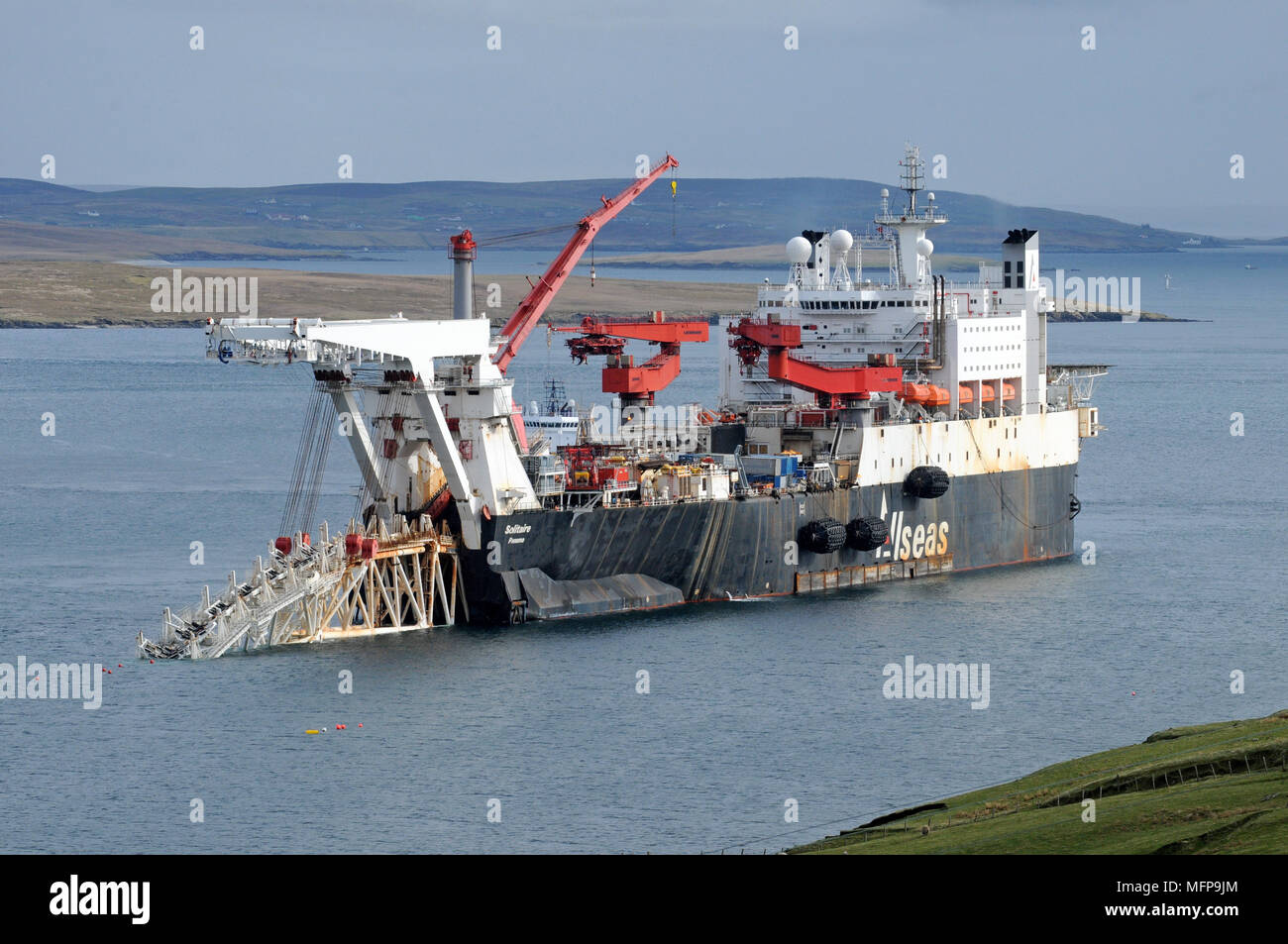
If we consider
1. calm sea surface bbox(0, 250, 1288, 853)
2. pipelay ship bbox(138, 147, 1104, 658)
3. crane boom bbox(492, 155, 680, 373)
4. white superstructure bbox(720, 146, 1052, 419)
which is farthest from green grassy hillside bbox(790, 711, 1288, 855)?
white superstructure bbox(720, 146, 1052, 419)

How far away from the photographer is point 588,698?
4475 cm

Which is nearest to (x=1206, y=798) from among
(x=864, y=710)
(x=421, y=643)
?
(x=864, y=710)

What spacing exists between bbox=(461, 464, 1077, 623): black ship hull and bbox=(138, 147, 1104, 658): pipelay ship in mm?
66

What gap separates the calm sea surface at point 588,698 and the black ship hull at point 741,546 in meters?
1.00

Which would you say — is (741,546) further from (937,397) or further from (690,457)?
(937,397)

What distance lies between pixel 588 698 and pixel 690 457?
15.0m

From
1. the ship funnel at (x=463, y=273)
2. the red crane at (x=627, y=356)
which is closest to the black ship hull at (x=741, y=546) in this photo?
the ship funnel at (x=463, y=273)

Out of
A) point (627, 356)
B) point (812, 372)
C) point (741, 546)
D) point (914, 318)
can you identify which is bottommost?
point (741, 546)

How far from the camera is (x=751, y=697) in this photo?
4553 cm

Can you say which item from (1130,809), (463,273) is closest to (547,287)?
(463,273)

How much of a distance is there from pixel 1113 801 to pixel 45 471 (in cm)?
6127

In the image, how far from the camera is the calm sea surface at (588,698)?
36.2m

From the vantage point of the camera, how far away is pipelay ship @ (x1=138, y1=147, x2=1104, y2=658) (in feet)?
165
